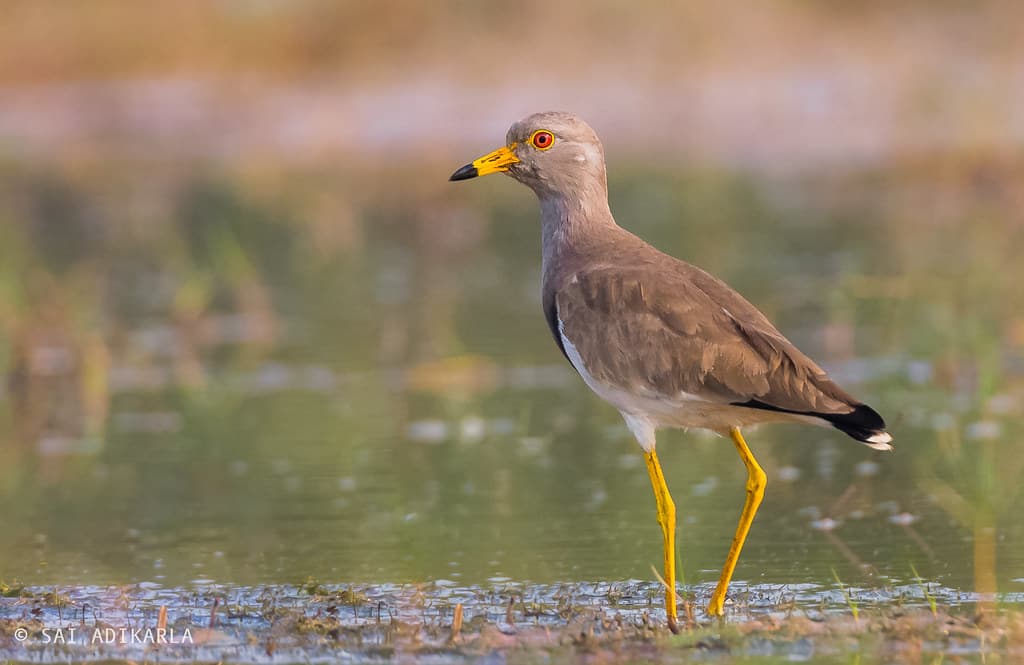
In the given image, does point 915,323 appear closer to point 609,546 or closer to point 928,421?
point 928,421

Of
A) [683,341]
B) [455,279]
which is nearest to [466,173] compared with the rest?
[683,341]

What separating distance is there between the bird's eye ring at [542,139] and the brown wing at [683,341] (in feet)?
2.33

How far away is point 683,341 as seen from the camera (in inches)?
249

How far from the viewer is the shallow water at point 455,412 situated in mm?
7246

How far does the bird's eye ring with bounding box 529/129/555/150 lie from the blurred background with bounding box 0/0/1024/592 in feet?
4.81

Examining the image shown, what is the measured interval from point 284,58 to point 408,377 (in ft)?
50.4

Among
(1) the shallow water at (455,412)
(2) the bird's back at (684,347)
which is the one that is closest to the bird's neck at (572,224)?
(2) the bird's back at (684,347)

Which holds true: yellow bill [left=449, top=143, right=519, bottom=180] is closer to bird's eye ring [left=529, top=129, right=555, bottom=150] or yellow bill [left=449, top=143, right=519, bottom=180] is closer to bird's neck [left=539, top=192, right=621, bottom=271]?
bird's eye ring [left=529, top=129, right=555, bottom=150]

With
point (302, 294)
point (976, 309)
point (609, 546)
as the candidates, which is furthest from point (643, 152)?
point (609, 546)

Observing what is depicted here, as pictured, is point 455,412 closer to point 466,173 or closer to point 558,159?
point 466,173

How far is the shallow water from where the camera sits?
23.8ft

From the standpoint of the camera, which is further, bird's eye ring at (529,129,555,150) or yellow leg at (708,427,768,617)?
bird's eye ring at (529,129,555,150)

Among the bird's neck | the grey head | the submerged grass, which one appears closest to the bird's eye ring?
the grey head

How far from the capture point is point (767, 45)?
23.1 m
